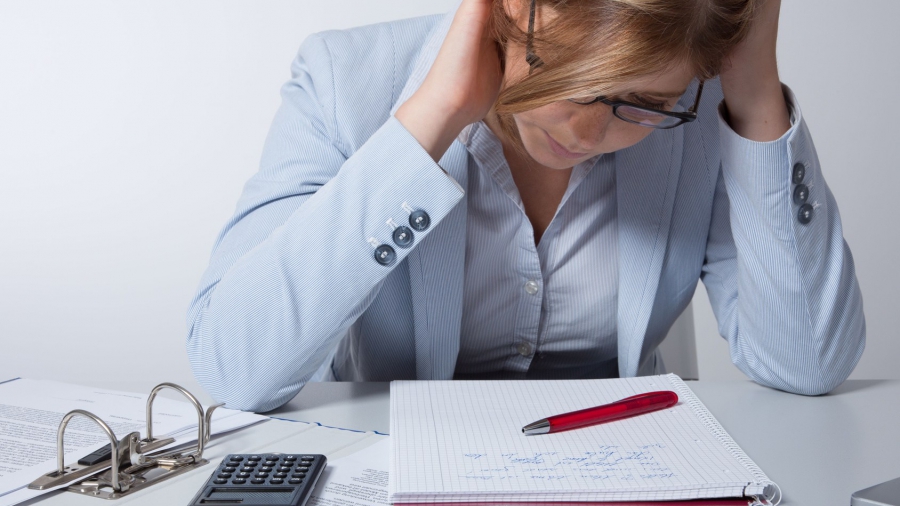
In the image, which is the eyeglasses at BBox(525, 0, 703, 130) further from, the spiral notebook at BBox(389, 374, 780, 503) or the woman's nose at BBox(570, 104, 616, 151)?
the spiral notebook at BBox(389, 374, 780, 503)

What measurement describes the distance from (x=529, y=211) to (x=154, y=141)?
1593 mm

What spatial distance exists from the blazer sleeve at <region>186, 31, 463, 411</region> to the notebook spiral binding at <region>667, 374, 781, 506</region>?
362mm

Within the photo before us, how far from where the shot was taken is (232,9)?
7.50 ft

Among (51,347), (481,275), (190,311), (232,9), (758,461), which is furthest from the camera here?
(51,347)

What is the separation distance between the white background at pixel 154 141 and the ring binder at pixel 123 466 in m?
1.74

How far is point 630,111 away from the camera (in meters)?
A: 0.92

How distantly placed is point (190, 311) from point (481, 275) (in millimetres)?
402

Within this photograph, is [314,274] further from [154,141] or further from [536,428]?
[154,141]

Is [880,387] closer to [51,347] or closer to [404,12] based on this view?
[404,12]

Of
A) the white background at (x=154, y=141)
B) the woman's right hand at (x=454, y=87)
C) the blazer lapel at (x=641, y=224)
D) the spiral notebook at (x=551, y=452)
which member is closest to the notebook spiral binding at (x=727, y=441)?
the spiral notebook at (x=551, y=452)

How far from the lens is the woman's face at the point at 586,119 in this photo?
901 mm

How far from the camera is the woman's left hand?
100 cm

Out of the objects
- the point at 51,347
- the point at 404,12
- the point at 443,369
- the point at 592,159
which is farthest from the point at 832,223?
the point at 51,347

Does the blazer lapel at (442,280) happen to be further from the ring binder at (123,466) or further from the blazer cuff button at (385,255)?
the ring binder at (123,466)
